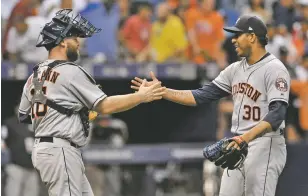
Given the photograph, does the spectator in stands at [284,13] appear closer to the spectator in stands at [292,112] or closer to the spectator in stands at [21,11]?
the spectator in stands at [292,112]

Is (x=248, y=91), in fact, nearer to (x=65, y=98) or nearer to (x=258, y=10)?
(x=65, y=98)

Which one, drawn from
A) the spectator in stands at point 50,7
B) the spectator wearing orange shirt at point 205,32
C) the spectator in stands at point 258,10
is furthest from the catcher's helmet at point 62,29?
the spectator in stands at point 258,10

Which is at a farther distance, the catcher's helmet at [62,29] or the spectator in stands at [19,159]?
the spectator in stands at [19,159]

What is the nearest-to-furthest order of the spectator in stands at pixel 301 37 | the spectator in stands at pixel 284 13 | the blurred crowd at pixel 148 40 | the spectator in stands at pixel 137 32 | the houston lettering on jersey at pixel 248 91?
the houston lettering on jersey at pixel 248 91
the blurred crowd at pixel 148 40
the spectator in stands at pixel 137 32
the spectator in stands at pixel 301 37
the spectator in stands at pixel 284 13

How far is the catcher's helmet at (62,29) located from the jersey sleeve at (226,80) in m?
1.26

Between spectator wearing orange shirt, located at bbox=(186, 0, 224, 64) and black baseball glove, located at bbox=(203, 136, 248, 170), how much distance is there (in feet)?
21.1

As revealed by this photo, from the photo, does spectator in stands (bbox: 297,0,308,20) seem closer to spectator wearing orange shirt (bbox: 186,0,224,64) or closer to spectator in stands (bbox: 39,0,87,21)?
spectator wearing orange shirt (bbox: 186,0,224,64)

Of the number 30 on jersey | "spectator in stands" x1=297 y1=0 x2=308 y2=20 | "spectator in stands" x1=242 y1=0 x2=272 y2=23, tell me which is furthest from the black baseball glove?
"spectator in stands" x1=297 y1=0 x2=308 y2=20

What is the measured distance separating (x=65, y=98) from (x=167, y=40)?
6.83m

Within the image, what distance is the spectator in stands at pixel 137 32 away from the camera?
12945 millimetres

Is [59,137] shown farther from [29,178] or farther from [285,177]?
[29,178]

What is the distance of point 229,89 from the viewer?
281 inches

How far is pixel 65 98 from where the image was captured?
624 cm

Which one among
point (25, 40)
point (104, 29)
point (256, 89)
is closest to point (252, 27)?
point (256, 89)
